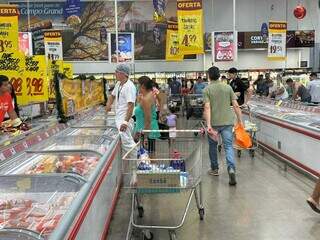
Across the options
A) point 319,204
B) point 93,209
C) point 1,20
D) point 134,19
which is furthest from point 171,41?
point 93,209

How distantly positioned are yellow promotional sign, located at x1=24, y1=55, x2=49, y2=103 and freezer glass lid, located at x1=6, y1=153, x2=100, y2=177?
475cm

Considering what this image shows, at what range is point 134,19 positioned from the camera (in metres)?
26.0

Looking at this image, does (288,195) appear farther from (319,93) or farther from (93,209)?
(319,93)

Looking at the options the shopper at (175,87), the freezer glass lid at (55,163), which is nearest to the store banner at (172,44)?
the shopper at (175,87)

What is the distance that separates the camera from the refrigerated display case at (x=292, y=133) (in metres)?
7.55

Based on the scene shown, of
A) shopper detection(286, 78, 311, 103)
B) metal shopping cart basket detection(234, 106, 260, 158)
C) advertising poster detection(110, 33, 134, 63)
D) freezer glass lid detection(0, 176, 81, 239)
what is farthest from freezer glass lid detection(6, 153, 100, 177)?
shopper detection(286, 78, 311, 103)

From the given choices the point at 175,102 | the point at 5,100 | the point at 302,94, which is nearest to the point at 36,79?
the point at 5,100

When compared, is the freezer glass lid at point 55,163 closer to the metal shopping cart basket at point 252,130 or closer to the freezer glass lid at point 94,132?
the freezer glass lid at point 94,132

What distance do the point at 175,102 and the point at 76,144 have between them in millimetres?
16610

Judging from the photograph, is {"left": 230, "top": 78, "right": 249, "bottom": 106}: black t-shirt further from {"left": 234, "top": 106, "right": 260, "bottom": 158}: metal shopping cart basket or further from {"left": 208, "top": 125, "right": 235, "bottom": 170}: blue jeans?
{"left": 208, "top": 125, "right": 235, "bottom": 170}: blue jeans

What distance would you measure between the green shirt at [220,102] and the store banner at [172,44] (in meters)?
10.4

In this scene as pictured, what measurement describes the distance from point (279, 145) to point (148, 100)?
10.9 feet

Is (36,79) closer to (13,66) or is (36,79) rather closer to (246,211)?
(13,66)

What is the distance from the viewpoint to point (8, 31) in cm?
831
